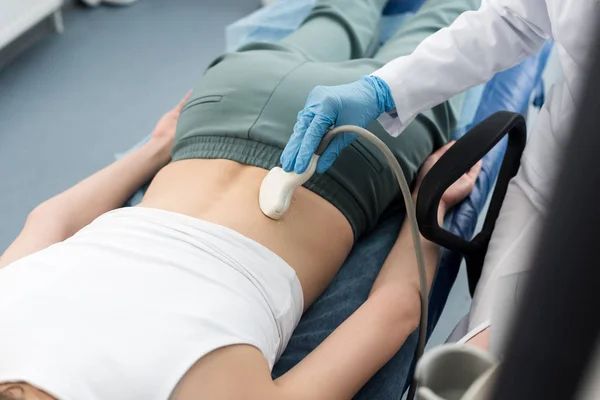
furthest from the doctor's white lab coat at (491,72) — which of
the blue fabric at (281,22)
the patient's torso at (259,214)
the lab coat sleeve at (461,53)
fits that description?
the blue fabric at (281,22)

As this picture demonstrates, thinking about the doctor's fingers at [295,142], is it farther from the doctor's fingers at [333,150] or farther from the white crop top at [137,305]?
the white crop top at [137,305]

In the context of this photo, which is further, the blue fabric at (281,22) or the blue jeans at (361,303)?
the blue fabric at (281,22)

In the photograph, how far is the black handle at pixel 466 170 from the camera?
111cm

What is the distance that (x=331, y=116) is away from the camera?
1.12 metres

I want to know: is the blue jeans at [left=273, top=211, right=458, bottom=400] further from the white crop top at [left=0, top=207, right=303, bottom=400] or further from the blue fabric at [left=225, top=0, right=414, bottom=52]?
the blue fabric at [left=225, top=0, right=414, bottom=52]

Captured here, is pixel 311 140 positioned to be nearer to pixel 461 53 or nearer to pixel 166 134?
pixel 461 53

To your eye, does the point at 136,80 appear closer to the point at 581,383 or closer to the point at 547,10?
the point at 547,10

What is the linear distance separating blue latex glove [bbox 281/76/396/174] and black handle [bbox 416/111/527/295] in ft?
0.56

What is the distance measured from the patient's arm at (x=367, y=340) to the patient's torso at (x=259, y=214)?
0.12 m

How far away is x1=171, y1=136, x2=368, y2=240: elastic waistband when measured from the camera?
1225mm

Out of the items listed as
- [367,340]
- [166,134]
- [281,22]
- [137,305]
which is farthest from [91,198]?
[281,22]

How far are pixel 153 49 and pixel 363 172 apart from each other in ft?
6.25

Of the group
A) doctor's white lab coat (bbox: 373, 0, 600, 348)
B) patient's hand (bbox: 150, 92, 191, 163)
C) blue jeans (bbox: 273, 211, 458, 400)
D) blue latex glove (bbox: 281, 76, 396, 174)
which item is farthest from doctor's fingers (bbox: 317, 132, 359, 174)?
patient's hand (bbox: 150, 92, 191, 163)

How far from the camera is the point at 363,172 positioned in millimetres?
1271
